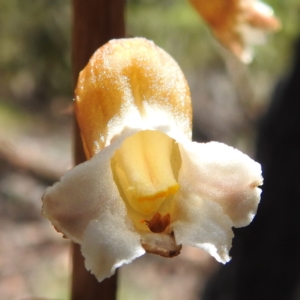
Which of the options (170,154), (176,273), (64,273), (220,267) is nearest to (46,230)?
(64,273)

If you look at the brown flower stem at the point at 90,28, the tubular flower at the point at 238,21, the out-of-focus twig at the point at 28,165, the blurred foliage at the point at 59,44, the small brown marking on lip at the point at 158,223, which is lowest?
the out-of-focus twig at the point at 28,165

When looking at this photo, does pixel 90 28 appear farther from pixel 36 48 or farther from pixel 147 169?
pixel 36 48

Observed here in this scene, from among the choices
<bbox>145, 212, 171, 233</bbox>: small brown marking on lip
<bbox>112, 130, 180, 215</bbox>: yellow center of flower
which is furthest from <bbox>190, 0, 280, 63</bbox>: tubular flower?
<bbox>145, 212, 171, 233</bbox>: small brown marking on lip

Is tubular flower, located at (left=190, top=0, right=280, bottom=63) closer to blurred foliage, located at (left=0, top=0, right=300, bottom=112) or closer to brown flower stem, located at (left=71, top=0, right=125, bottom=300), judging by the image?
brown flower stem, located at (left=71, top=0, right=125, bottom=300)

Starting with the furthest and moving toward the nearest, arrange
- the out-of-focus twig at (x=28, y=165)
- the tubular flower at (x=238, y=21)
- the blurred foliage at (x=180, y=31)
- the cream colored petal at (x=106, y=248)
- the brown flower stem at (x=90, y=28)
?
the blurred foliage at (x=180, y=31)
the out-of-focus twig at (x=28, y=165)
the tubular flower at (x=238, y=21)
the brown flower stem at (x=90, y=28)
the cream colored petal at (x=106, y=248)

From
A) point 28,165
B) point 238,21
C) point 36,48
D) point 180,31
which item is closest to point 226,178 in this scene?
point 238,21

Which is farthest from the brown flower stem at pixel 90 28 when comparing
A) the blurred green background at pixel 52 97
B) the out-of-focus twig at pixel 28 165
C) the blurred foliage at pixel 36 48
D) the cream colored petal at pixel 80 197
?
the blurred foliage at pixel 36 48

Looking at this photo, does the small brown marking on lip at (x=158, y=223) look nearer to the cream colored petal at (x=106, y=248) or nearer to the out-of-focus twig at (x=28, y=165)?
the cream colored petal at (x=106, y=248)
